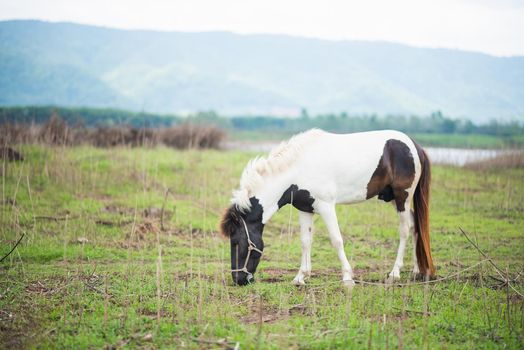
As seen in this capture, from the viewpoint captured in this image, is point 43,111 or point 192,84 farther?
point 192,84

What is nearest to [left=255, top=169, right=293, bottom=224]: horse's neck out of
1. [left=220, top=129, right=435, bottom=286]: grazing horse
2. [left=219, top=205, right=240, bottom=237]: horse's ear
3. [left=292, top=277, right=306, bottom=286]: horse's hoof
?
[left=220, top=129, right=435, bottom=286]: grazing horse

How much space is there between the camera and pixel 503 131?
35.0 metres

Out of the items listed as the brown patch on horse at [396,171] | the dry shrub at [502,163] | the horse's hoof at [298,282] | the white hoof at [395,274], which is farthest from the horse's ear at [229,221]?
the dry shrub at [502,163]

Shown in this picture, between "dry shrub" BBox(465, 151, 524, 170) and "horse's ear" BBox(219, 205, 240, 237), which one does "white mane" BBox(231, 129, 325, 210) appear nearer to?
"horse's ear" BBox(219, 205, 240, 237)

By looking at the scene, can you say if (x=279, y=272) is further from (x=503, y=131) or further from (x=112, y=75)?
(x=112, y=75)

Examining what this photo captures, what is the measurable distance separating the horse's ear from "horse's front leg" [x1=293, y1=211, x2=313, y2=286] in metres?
0.94

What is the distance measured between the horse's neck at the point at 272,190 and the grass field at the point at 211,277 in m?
0.38

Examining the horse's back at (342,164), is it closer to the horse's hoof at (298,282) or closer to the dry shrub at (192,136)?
the horse's hoof at (298,282)

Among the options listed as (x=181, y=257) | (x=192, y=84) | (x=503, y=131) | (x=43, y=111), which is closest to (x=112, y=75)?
(x=192, y=84)

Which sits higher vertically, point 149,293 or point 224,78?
point 224,78

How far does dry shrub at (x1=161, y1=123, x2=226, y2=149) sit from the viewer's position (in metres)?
22.4

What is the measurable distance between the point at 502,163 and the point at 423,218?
1204 centimetres

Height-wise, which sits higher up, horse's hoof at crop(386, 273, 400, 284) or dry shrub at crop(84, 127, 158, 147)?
dry shrub at crop(84, 127, 158, 147)

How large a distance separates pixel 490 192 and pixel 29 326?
12.3m
